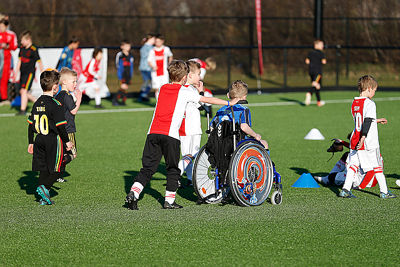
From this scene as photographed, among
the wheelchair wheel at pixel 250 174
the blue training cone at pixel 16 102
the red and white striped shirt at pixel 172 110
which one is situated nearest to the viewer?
the wheelchair wheel at pixel 250 174

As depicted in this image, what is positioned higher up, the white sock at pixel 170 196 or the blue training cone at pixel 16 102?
the white sock at pixel 170 196

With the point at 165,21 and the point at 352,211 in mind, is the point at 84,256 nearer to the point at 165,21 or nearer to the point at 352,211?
the point at 352,211

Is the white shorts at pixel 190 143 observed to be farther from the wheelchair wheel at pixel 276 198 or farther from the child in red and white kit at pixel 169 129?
the wheelchair wheel at pixel 276 198

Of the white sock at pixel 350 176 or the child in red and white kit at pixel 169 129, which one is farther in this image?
the white sock at pixel 350 176

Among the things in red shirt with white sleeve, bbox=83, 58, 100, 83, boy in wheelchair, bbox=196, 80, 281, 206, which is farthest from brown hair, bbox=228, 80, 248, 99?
red shirt with white sleeve, bbox=83, 58, 100, 83

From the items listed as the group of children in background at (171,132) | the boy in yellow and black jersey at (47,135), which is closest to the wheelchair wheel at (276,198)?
the group of children in background at (171,132)

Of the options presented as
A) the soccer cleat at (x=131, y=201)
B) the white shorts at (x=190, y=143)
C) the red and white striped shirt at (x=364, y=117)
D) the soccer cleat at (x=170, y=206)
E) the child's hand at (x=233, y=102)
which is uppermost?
the child's hand at (x=233, y=102)

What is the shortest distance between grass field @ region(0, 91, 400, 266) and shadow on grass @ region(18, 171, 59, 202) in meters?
0.01

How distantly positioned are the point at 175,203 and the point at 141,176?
1.77 ft

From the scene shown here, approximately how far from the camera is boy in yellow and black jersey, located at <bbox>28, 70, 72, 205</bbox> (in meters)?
7.69

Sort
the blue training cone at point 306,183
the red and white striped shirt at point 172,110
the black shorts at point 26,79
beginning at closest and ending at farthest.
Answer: the red and white striped shirt at point 172,110, the blue training cone at point 306,183, the black shorts at point 26,79

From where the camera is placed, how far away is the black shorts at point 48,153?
25.3 feet

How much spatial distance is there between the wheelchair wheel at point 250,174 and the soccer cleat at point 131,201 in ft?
3.59

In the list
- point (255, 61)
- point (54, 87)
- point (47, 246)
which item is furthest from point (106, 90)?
point (47, 246)
